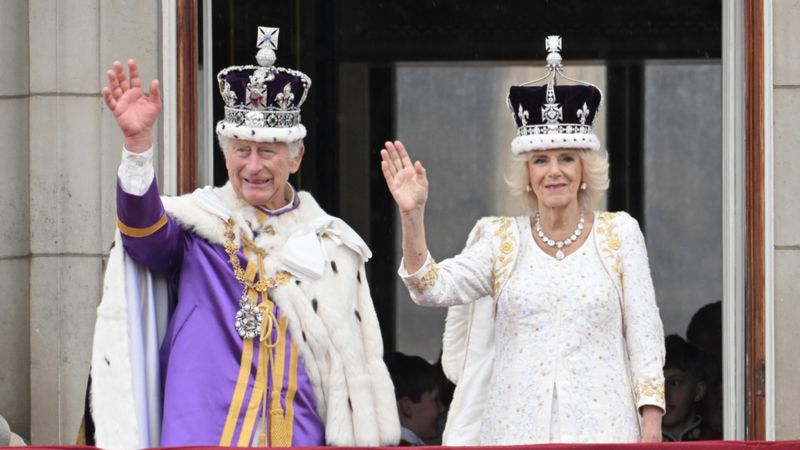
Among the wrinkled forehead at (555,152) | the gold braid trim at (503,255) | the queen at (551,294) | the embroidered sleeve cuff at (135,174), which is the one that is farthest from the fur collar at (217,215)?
the wrinkled forehead at (555,152)

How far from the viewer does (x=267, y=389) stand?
5.77 meters

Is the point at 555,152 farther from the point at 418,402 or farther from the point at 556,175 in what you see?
the point at 418,402

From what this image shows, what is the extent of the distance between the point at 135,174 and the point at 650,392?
1553 mm

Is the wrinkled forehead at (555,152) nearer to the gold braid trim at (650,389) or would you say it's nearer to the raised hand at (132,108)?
the gold braid trim at (650,389)

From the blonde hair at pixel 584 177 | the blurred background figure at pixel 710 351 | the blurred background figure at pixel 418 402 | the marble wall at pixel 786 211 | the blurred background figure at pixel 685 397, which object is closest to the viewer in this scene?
Answer: the blonde hair at pixel 584 177

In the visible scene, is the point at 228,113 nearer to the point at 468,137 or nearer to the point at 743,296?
the point at 743,296

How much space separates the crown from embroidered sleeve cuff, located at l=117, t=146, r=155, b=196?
43.1 inches

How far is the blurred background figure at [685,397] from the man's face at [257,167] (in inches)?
111

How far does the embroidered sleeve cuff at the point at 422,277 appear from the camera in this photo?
5.76 metres

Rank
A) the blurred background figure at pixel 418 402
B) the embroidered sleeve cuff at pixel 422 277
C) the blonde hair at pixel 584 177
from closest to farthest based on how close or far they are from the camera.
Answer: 1. the embroidered sleeve cuff at pixel 422 277
2. the blonde hair at pixel 584 177
3. the blurred background figure at pixel 418 402

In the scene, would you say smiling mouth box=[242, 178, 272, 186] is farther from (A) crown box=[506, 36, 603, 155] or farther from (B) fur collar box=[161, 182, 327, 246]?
(A) crown box=[506, 36, 603, 155]

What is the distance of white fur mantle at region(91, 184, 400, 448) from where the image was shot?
5.72 m

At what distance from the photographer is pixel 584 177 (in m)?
6.00

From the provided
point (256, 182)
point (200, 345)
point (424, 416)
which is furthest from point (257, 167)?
point (424, 416)
